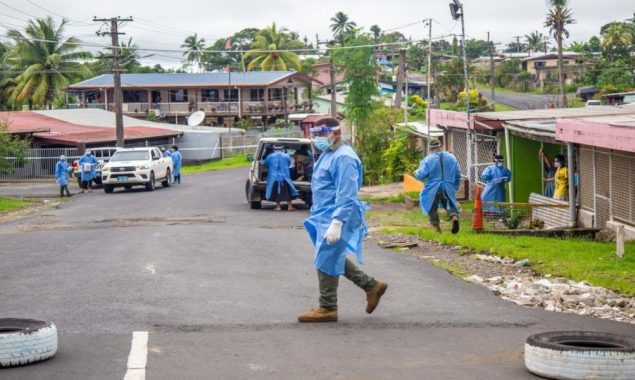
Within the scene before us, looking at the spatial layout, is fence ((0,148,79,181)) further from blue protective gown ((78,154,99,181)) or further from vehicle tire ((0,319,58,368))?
vehicle tire ((0,319,58,368))

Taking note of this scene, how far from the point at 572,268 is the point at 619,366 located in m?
7.68

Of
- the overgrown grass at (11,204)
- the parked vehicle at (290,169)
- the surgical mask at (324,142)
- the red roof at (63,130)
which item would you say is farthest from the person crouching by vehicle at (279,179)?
the red roof at (63,130)

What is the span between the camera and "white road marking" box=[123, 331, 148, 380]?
7.38 m

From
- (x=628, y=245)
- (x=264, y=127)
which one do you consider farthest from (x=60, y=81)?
(x=628, y=245)

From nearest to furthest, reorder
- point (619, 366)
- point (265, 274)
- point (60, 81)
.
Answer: point (619, 366), point (265, 274), point (60, 81)

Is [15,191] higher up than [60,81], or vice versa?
[60,81]

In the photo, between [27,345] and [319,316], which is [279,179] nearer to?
[319,316]

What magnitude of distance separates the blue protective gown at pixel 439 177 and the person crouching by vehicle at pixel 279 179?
26.2 feet

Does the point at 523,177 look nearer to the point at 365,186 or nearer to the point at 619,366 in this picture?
the point at 365,186

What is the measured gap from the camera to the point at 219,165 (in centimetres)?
6488

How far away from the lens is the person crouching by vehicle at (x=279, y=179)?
90.4 ft

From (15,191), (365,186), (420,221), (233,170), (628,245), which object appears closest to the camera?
(628,245)

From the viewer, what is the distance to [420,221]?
23.8 m

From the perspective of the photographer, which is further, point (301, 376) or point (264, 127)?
point (264, 127)
